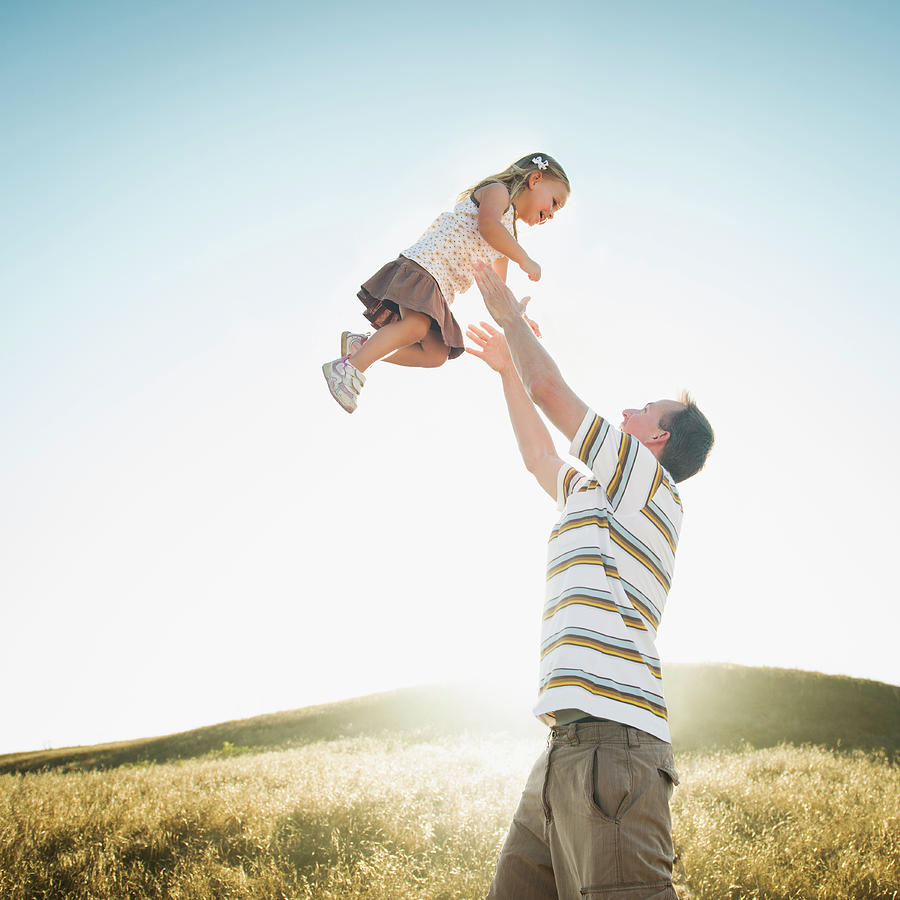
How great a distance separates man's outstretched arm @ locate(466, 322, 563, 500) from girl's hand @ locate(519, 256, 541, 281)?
0.49 metres

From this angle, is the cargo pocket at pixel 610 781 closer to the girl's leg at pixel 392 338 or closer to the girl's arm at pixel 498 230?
the girl's leg at pixel 392 338

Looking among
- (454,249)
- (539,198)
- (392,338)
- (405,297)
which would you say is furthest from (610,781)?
(539,198)

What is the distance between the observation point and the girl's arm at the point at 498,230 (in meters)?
3.37

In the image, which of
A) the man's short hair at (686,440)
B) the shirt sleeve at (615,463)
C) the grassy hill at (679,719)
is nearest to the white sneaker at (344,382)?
the shirt sleeve at (615,463)

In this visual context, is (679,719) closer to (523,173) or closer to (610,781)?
(610,781)

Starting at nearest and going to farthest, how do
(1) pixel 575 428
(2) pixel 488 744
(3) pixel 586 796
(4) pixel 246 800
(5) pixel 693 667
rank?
(3) pixel 586 796
(1) pixel 575 428
(4) pixel 246 800
(2) pixel 488 744
(5) pixel 693 667

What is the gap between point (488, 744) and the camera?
1094cm

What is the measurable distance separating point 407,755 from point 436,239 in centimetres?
863

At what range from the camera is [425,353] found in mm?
3676

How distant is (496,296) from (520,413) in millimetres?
915

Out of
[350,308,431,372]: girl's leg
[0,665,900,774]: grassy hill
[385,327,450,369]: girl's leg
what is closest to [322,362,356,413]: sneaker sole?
[350,308,431,372]: girl's leg

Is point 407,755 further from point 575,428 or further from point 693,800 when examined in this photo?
point 575,428

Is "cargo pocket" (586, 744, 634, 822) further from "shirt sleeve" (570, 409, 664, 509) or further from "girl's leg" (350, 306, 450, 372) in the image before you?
"girl's leg" (350, 306, 450, 372)

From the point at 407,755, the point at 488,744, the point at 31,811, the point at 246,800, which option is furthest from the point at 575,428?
the point at 488,744
